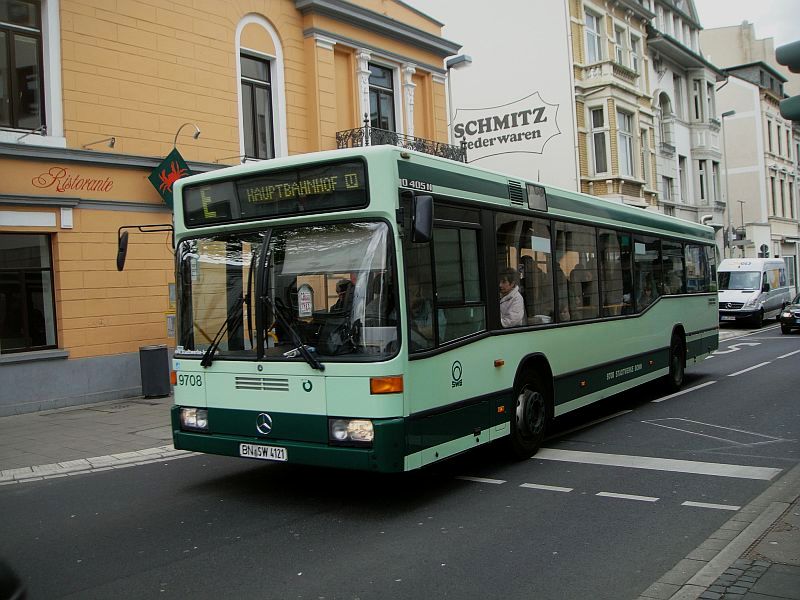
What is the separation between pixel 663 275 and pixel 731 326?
67.3ft

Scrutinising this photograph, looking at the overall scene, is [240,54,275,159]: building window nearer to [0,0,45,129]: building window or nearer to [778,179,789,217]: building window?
[0,0,45,129]: building window

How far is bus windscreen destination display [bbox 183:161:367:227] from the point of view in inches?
245

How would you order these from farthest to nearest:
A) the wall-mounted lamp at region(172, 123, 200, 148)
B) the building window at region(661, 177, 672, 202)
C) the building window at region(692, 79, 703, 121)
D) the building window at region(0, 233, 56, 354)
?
the building window at region(692, 79, 703, 121)
the building window at region(661, 177, 672, 202)
the wall-mounted lamp at region(172, 123, 200, 148)
the building window at region(0, 233, 56, 354)

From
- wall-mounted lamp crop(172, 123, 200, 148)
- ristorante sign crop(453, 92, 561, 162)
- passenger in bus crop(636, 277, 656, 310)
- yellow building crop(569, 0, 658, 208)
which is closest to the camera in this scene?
passenger in bus crop(636, 277, 656, 310)

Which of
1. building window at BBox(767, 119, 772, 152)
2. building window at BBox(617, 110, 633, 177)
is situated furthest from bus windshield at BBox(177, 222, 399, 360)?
building window at BBox(767, 119, 772, 152)

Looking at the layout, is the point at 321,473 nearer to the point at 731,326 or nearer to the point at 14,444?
the point at 14,444

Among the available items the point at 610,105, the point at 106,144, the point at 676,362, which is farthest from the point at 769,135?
the point at 106,144

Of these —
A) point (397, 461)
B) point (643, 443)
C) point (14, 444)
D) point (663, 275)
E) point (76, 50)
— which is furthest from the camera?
point (76, 50)

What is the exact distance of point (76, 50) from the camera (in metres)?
13.8

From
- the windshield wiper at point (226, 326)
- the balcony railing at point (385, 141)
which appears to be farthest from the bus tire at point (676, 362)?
the windshield wiper at point (226, 326)

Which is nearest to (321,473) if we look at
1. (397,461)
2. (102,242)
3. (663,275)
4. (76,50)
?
(397,461)

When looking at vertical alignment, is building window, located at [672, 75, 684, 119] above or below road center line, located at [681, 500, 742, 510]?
above

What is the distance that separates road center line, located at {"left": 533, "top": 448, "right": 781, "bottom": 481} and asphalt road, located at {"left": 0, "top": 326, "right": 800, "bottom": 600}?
0.03 meters

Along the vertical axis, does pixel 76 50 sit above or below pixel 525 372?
above
